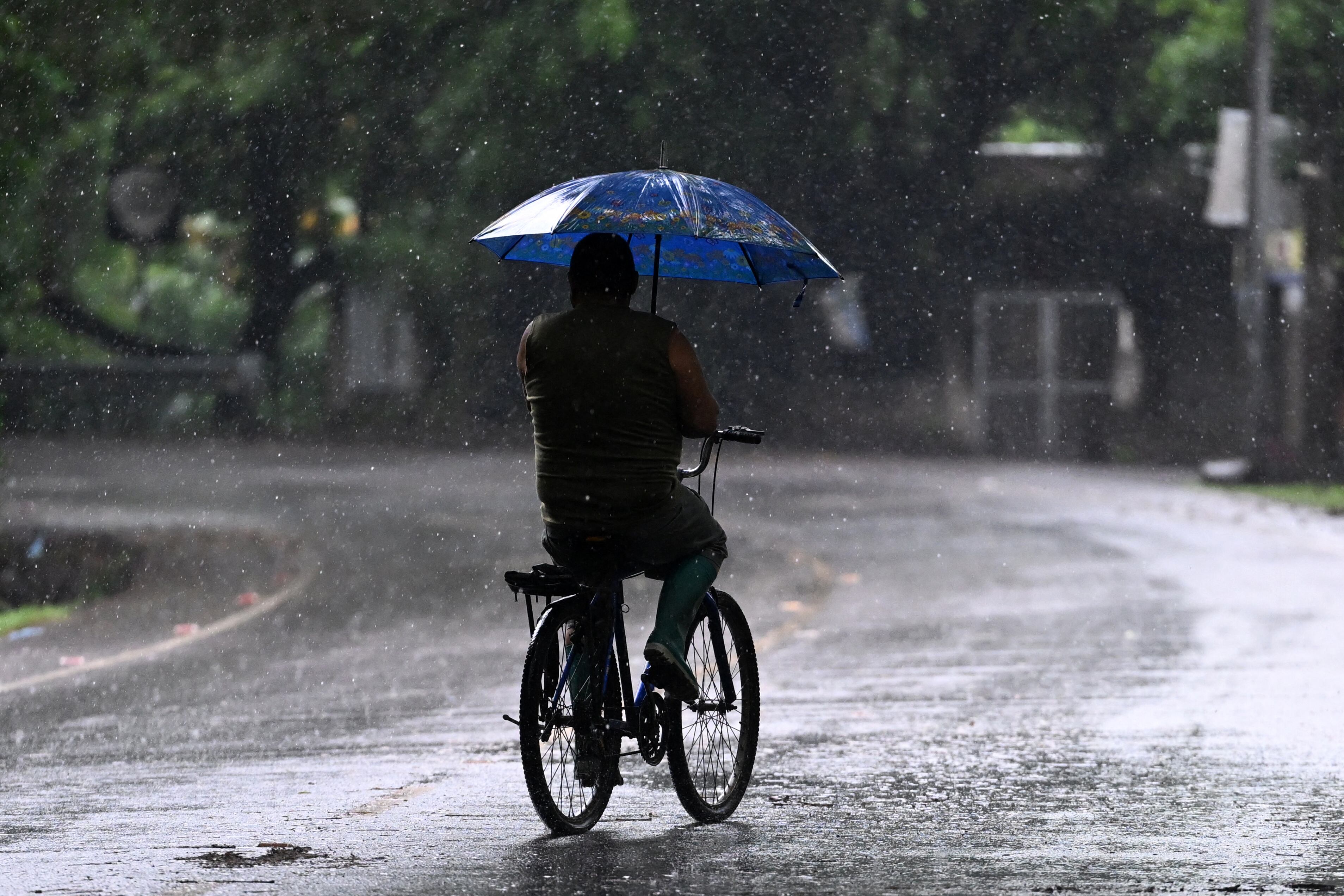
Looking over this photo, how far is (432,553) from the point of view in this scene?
20.0m

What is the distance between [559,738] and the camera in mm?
6996

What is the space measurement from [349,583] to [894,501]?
30.5 feet

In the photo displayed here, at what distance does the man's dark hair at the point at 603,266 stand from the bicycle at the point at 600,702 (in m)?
0.59

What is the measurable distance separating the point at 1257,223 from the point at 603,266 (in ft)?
72.6

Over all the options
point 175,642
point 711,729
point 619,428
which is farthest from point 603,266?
point 175,642

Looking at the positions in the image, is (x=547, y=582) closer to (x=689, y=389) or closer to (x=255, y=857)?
(x=689, y=389)

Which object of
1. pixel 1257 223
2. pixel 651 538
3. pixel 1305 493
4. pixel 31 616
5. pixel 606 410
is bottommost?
pixel 31 616

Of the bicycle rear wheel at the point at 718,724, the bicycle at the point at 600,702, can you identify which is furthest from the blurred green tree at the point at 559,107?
the bicycle at the point at 600,702

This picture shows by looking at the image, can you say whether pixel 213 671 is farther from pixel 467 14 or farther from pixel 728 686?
pixel 467 14

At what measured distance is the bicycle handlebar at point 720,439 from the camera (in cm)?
711

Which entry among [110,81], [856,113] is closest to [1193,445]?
[856,113]

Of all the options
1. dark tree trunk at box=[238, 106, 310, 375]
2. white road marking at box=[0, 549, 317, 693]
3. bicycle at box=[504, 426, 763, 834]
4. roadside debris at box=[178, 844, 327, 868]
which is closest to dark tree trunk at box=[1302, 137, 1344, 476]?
dark tree trunk at box=[238, 106, 310, 375]

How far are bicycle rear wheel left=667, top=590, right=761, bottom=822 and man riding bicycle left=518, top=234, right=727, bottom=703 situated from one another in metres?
0.25

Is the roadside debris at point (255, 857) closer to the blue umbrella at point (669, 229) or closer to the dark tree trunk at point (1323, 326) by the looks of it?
the blue umbrella at point (669, 229)
